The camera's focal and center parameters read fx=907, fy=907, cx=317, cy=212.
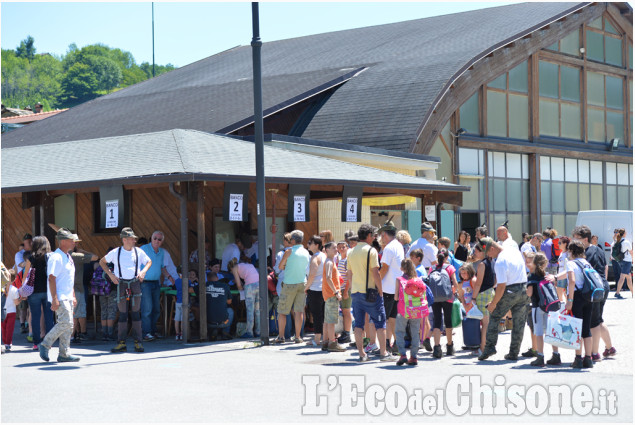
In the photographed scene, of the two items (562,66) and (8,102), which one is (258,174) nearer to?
(562,66)

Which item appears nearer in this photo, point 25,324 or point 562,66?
point 25,324

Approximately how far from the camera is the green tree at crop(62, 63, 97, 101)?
150m

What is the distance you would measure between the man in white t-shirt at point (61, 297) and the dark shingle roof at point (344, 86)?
1058cm

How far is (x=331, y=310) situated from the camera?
44.2ft

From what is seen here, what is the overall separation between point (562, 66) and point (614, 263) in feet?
48.1

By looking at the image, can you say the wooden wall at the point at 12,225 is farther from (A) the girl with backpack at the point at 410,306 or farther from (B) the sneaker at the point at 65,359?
(A) the girl with backpack at the point at 410,306

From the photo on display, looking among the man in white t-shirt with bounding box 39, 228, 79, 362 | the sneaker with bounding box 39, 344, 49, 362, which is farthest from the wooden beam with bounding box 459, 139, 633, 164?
the sneaker with bounding box 39, 344, 49, 362

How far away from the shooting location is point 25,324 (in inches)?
671

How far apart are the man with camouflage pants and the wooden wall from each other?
12.1 metres

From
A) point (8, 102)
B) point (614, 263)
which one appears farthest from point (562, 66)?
point (8, 102)

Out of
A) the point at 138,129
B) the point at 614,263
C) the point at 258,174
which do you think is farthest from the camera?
the point at 138,129

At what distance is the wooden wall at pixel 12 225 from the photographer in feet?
67.5

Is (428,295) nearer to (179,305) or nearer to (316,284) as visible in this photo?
(316,284)

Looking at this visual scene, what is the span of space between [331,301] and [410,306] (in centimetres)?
187
